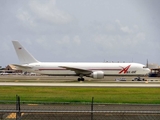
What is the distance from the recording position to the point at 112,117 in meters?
15.4

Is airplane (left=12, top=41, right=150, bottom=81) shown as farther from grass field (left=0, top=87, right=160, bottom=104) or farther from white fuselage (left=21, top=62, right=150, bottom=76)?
grass field (left=0, top=87, right=160, bottom=104)

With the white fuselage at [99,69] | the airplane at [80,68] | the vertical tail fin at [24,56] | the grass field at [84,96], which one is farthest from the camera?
the vertical tail fin at [24,56]

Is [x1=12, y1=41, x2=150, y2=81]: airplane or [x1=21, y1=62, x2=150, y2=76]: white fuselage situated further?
→ [x1=21, y1=62, x2=150, y2=76]: white fuselage

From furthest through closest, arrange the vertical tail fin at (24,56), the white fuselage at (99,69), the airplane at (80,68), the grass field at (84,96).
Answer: the vertical tail fin at (24,56) < the white fuselage at (99,69) < the airplane at (80,68) < the grass field at (84,96)

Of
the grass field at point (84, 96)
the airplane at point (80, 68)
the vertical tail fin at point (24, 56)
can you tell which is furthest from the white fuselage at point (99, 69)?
the grass field at point (84, 96)

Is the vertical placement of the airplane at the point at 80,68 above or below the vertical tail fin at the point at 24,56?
below

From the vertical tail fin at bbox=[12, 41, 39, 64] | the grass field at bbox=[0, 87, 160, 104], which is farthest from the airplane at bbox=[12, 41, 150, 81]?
the grass field at bbox=[0, 87, 160, 104]

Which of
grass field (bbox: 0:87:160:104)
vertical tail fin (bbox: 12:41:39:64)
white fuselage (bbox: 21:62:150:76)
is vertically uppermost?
vertical tail fin (bbox: 12:41:39:64)

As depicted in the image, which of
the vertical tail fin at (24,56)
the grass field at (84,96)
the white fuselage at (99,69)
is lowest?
the grass field at (84,96)

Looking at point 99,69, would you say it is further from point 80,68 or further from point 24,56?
point 24,56

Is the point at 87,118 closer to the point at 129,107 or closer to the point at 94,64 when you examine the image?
the point at 129,107

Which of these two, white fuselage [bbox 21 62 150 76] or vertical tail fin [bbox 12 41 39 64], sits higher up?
vertical tail fin [bbox 12 41 39 64]

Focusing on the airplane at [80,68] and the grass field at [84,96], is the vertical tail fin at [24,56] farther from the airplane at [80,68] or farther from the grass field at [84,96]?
the grass field at [84,96]

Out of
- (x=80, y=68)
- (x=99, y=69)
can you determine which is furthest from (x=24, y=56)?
(x=99, y=69)
